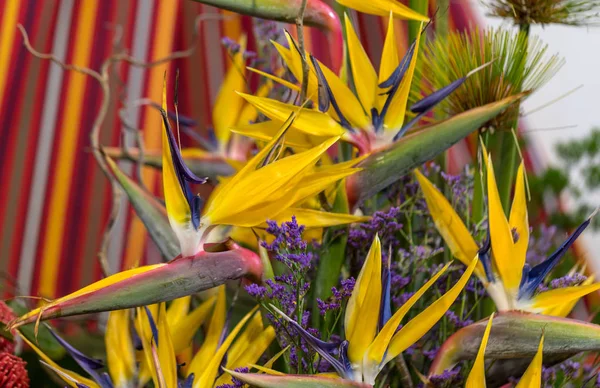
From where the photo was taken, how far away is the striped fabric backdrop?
3.18 ft

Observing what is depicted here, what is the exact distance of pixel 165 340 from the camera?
41cm

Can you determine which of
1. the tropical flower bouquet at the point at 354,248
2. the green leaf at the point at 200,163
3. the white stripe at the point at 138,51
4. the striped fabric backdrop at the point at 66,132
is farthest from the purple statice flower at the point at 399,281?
the white stripe at the point at 138,51

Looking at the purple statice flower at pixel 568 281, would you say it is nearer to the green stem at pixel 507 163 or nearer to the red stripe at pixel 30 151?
the green stem at pixel 507 163

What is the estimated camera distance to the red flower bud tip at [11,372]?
1.45 feet

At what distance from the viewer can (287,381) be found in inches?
12.7

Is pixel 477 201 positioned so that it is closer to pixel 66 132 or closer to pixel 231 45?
pixel 231 45

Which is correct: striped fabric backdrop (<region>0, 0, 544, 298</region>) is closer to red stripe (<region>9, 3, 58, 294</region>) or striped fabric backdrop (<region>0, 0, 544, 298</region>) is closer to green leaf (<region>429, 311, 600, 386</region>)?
red stripe (<region>9, 3, 58, 294</region>)

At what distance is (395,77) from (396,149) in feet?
0.13

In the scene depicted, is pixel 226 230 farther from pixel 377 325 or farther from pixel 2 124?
pixel 2 124

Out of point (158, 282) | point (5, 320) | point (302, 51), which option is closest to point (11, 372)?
point (5, 320)

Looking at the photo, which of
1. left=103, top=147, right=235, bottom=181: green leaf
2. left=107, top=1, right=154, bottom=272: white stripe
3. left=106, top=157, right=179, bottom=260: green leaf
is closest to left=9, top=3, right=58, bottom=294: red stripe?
left=107, top=1, right=154, bottom=272: white stripe

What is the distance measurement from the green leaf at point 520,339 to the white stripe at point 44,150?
72 centimetres

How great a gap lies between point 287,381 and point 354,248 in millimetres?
149

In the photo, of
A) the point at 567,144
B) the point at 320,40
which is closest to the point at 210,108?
the point at 320,40
